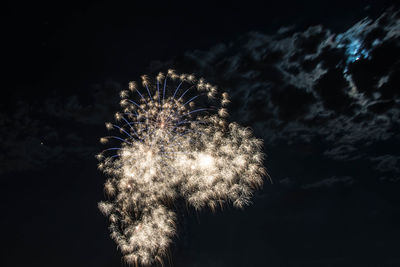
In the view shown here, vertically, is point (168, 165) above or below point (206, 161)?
above

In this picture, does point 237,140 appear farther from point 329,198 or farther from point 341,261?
point 341,261

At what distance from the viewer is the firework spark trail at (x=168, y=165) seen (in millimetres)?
8477

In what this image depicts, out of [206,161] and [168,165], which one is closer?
[206,161]

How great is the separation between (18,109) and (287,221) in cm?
3092

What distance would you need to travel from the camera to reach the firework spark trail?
334 inches

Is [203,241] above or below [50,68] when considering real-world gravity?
below

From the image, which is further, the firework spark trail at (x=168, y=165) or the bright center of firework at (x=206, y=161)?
the bright center of firework at (x=206, y=161)

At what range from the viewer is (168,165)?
29.7ft

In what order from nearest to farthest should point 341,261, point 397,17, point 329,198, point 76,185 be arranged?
1. point 397,17
2. point 76,185
3. point 329,198
4. point 341,261

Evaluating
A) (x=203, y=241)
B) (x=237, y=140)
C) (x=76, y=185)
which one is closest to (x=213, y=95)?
(x=237, y=140)

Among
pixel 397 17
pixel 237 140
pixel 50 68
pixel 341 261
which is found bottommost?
pixel 341 261

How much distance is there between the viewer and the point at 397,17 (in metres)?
7.63

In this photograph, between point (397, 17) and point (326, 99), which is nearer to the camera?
point (397, 17)

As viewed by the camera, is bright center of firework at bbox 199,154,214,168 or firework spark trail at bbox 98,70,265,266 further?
bright center of firework at bbox 199,154,214,168
